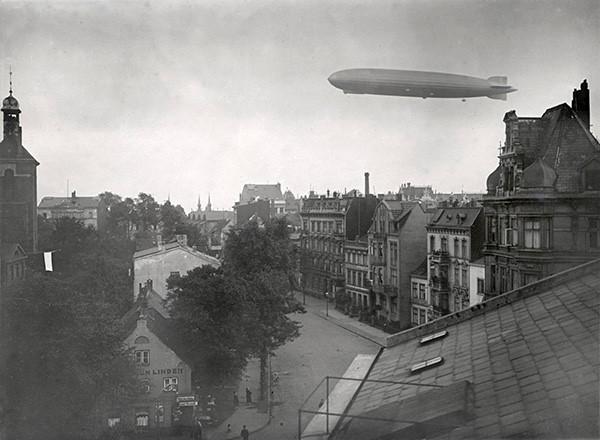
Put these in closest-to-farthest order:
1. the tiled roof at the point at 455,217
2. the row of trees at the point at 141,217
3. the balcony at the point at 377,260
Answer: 1. the tiled roof at the point at 455,217
2. the balcony at the point at 377,260
3. the row of trees at the point at 141,217

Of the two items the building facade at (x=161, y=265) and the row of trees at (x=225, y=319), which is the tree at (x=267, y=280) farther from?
the building facade at (x=161, y=265)

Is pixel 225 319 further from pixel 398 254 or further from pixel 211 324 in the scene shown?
pixel 398 254

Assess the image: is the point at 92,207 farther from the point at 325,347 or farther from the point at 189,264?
the point at 325,347

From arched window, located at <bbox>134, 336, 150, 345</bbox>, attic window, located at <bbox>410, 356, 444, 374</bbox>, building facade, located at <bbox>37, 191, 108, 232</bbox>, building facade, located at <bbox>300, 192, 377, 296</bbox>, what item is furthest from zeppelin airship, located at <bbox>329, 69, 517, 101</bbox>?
building facade, located at <bbox>37, 191, 108, 232</bbox>

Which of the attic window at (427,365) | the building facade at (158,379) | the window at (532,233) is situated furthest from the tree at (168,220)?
the attic window at (427,365)

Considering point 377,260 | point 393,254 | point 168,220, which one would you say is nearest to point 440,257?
point 393,254

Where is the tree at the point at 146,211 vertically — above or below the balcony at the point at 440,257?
above

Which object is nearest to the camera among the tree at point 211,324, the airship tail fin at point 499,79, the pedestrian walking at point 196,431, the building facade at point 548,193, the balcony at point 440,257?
the airship tail fin at point 499,79

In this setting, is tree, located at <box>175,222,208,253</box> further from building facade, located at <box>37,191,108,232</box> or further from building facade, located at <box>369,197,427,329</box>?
building facade, located at <box>369,197,427,329</box>
